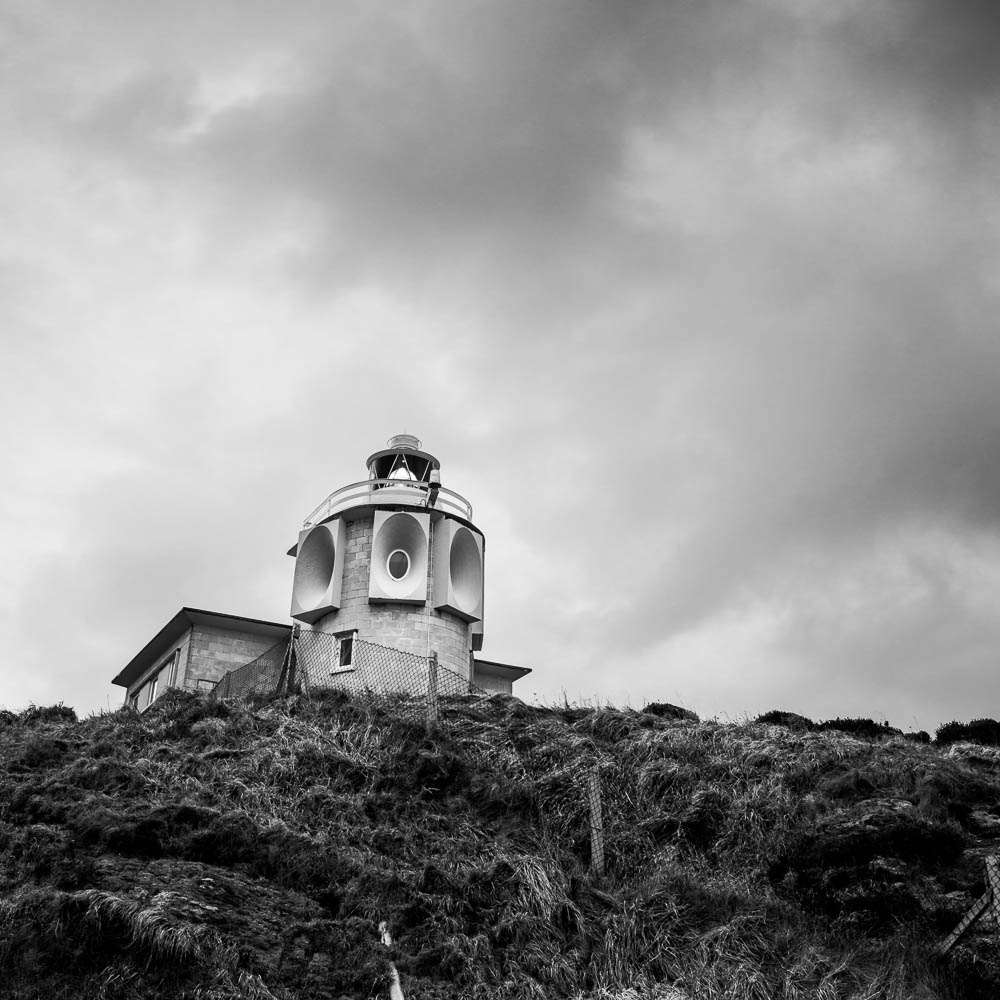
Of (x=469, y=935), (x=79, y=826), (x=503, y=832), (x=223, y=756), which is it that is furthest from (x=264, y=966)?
(x=223, y=756)

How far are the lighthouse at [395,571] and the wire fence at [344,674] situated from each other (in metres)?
0.67

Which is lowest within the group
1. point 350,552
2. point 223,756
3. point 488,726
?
point 223,756

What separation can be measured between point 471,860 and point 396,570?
15.1 metres

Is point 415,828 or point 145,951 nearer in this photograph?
point 145,951

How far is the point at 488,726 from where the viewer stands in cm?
2023

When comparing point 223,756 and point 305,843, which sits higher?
point 223,756

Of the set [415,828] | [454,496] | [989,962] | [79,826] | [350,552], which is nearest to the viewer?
[989,962]

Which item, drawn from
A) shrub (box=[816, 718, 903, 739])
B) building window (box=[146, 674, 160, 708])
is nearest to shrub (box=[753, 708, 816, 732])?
shrub (box=[816, 718, 903, 739])

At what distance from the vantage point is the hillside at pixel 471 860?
10914 millimetres

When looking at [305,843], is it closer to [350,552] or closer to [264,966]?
[264,966]

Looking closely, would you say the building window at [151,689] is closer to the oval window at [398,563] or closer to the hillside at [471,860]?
the oval window at [398,563]

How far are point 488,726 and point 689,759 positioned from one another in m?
3.84

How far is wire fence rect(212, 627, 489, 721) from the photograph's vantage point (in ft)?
74.8

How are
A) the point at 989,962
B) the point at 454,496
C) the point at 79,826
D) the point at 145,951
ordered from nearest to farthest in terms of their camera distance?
the point at 145,951 → the point at 989,962 → the point at 79,826 → the point at 454,496
